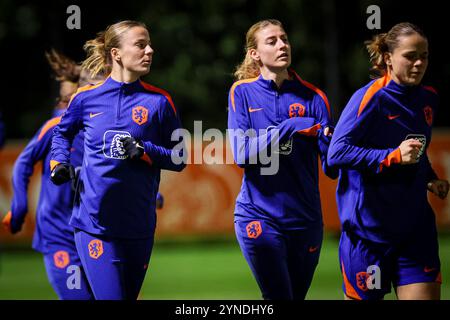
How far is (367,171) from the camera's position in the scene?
6004 millimetres

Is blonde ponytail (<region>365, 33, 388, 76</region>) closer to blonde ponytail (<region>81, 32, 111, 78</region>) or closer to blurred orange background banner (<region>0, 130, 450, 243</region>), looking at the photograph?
blonde ponytail (<region>81, 32, 111, 78</region>)

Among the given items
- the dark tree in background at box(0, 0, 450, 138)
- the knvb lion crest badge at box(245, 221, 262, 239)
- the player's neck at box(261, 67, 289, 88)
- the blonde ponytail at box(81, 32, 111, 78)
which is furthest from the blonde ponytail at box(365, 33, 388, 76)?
the dark tree in background at box(0, 0, 450, 138)

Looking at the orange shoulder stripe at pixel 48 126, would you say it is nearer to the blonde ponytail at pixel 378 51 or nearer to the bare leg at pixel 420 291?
the blonde ponytail at pixel 378 51

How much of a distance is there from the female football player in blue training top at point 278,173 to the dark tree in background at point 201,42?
13308 millimetres

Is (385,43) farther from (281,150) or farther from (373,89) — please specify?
(281,150)

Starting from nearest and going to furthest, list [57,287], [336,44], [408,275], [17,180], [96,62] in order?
[408,275] → [96,62] → [57,287] → [17,180] → [336,44]

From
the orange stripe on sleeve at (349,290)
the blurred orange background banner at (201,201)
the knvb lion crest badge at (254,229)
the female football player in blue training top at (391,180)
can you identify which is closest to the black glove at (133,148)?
the knvb lion crest badge at (254,229)

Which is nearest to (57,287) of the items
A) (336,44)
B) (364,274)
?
(364,274)

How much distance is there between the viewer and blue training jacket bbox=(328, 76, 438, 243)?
589cm

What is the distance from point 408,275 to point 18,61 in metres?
17.3

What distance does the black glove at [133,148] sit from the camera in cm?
593

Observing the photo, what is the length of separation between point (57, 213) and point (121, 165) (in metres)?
1.77

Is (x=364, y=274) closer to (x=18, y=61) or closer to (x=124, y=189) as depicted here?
(x=124, y=189)

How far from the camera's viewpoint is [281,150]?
6238mm
